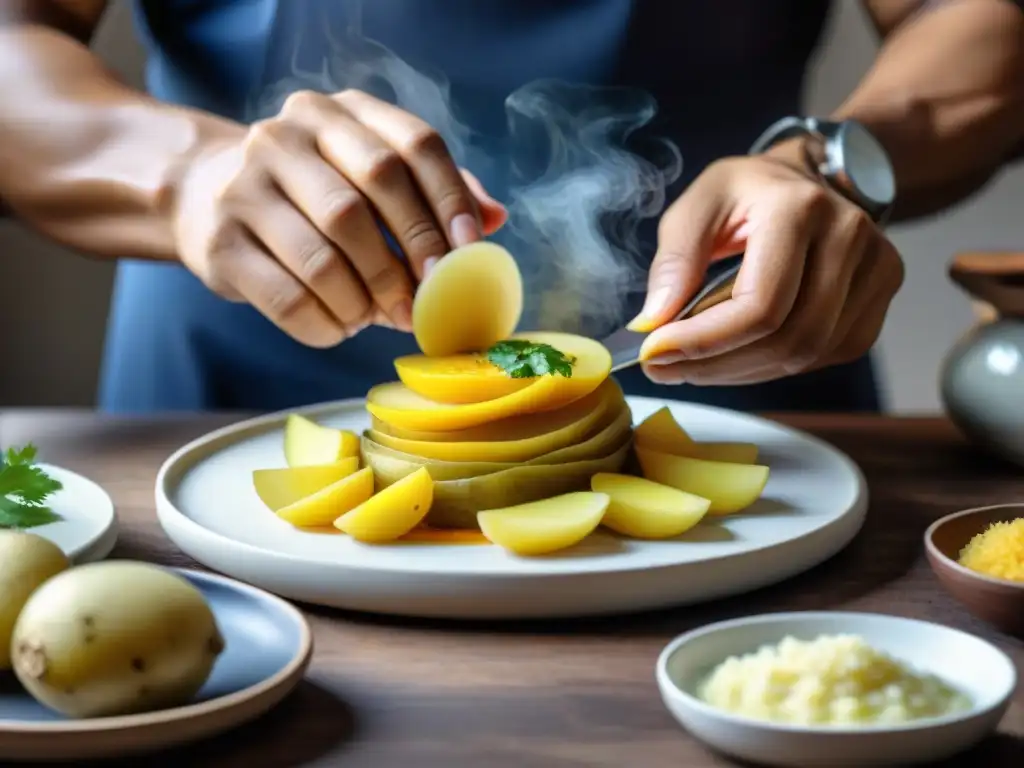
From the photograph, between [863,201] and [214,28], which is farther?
[214,28]

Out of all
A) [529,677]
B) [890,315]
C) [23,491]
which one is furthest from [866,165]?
[890,315]

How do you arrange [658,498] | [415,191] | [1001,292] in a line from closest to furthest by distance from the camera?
[658,498], [415,191], [1001,292]

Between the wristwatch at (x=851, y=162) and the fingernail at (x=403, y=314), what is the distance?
613mm

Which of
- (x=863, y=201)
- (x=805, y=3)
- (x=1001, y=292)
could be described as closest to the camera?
(x=1001, y=292)

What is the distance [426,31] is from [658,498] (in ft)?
3.40

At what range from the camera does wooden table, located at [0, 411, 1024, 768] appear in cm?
92

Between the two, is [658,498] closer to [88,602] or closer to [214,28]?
[88,602]

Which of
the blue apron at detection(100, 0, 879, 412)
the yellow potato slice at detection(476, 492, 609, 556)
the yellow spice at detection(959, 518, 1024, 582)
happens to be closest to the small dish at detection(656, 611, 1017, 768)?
the yellow spice at detection(959, 518, 1024, 582)

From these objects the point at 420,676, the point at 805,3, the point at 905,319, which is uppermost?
the point at 805,3

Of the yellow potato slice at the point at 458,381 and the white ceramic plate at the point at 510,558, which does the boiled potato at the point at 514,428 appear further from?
the white ceramic plate at the point at 510,558

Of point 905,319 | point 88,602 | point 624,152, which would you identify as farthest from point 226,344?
point 905,319

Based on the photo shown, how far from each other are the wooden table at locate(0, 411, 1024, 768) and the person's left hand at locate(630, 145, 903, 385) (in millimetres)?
210

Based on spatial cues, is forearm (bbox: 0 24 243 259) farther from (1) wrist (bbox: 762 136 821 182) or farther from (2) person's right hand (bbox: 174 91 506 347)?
(1) wrist (bbox: 762 136 821 182)

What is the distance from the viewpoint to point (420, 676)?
106 cm
